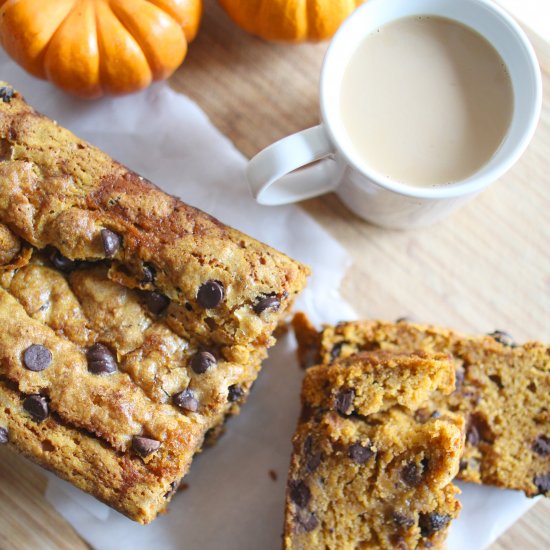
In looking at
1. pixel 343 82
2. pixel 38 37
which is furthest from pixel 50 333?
pixel 343 82

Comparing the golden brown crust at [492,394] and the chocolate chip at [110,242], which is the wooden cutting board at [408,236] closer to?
the golden brown crust at [492,394]

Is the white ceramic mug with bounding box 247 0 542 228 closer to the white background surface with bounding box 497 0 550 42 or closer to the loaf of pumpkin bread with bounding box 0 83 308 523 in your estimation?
the loaf of pumpkin bread with bounding box 0 83 308 523

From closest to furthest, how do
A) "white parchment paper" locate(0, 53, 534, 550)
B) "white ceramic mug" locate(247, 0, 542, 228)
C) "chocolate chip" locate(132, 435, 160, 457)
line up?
"chocolate chip" locate(132, 435, 160, 457) < "white ceramic mug" locate(247, 0, 542, 228) < "white parchment paper" locate(0, 53, 534, 550)

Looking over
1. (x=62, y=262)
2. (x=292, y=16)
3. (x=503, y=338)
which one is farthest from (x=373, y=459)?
(x=292, y=16)

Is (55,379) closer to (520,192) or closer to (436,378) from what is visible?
(436,378)

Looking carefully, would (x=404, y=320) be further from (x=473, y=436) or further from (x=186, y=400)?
(x=186, y=400)

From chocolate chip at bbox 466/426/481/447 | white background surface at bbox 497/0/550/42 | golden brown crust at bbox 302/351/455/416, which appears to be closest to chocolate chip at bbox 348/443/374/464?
golden brown crust at bbox 302/351/455/416

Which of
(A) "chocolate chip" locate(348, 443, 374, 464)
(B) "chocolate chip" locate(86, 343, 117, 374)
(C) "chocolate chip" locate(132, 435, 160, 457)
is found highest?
(B) "chocolate chip" locate(86, 343, 117, 374)
